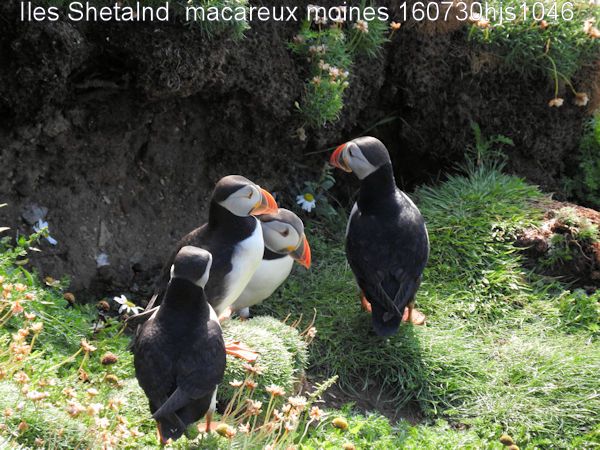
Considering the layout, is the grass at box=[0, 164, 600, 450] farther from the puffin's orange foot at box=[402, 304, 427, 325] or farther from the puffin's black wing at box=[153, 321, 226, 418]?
the puffin's black wing at box=[153, 321, 226, 418]

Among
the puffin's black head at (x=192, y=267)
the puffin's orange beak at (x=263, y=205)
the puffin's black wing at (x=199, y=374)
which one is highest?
the puffin's orange beak at (x=263, y=205)

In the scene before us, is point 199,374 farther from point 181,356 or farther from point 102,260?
point 102,260

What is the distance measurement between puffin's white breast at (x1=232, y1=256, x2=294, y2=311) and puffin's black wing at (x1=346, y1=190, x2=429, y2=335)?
16.5 inches

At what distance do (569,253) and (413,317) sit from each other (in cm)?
133

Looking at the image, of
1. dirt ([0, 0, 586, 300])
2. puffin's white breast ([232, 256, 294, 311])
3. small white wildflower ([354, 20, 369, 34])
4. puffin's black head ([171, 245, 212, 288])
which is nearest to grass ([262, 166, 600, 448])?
puffin's white breast ([232, 256, 294, 311])

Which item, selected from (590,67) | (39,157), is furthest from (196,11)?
(590,67)

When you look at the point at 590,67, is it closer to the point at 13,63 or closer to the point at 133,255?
the point at 133,255

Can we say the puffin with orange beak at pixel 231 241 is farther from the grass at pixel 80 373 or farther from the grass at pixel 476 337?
the grass at pixel 476 337

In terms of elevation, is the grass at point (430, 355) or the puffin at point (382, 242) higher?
the puffin at point (382, 242)

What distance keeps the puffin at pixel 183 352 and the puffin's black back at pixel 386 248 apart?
146cm

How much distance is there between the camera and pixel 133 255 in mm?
5590

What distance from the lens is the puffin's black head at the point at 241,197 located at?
4633 millimetres

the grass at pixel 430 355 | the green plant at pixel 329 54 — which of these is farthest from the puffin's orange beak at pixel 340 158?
the grass at pixel 430 355

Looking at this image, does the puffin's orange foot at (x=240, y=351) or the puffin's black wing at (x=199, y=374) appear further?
the puffin's orange foot at (x=240, y=351)
